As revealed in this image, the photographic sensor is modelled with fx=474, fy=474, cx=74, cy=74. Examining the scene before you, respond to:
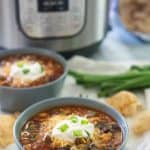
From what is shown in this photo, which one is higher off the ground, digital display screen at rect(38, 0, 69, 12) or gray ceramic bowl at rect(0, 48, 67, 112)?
digital display screen at rect(38, 0, 69, 12)

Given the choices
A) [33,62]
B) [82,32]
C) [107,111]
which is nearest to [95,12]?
[82,32]

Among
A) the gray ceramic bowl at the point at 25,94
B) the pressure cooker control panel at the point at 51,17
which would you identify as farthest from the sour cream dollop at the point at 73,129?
the pressure cooker control panel at the point at 51,17

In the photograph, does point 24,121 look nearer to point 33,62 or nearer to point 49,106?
point 49,106

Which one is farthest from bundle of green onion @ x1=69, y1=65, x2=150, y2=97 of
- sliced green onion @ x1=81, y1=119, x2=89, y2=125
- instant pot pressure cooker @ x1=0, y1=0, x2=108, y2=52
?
sliced green onion @ x1=81, y1=119, x2=89, y2=125

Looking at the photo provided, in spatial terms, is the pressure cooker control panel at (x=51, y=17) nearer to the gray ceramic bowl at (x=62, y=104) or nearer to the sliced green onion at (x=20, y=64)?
the sliced green onion at (x=20, y=64)

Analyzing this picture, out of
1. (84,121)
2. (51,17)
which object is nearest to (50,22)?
(51,17)

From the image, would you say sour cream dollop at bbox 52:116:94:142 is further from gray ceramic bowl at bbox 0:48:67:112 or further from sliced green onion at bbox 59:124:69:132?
gray ceramic bowl at bbox 0:48:67:112

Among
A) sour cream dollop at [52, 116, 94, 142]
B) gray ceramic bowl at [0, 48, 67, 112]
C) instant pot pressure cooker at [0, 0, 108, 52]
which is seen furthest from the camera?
instant pot pressure cooker at [0, 0, 108, 52]
